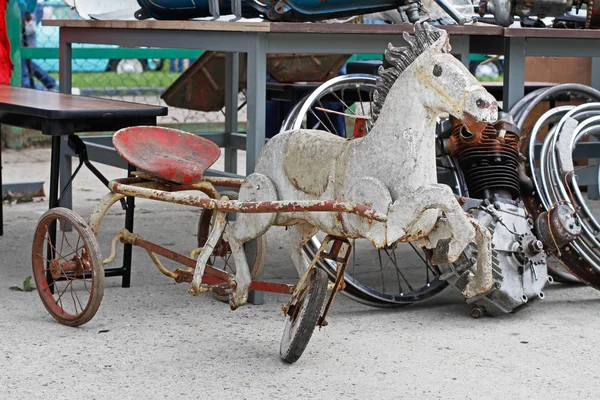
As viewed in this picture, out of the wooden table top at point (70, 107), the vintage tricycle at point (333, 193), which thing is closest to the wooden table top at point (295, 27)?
the wooden table top at point (70, 107)

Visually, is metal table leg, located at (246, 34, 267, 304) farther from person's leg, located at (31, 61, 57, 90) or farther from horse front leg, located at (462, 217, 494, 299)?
person's leg, located at (31, 61, 57, 90)

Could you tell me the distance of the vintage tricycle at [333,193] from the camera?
11.3 feet

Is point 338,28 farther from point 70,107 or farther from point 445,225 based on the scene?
point 445,225

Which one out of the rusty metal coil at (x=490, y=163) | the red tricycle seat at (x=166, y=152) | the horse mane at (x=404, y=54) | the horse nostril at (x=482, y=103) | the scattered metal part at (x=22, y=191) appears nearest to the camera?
the horse nostril at (x=482, y=103)

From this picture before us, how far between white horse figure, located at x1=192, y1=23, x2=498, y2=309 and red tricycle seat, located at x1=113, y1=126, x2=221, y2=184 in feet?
1.49

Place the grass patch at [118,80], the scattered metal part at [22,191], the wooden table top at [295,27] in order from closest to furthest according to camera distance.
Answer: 1. the wooden table top at [295,27]
2. the scattered metal part at [22,191]
3. the grass patch at [118,80]

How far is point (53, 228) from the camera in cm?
437

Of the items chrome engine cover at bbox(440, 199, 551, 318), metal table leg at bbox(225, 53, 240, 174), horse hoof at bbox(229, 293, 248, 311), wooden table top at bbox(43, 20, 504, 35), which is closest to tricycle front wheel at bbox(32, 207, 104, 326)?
horse hoof at bbox(229, 293, 248, 311)

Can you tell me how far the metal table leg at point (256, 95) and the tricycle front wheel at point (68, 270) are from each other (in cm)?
83

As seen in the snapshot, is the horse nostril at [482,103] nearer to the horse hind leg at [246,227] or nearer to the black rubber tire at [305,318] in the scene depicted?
the black rubber tire at [305,318]

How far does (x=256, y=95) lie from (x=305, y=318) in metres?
1.23

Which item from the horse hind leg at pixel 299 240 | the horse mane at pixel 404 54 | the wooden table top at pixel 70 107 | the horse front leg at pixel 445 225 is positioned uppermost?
the horse mane at pixel 404 54

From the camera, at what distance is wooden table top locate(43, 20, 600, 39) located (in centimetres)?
435

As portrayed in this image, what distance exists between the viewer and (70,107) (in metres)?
4.38
